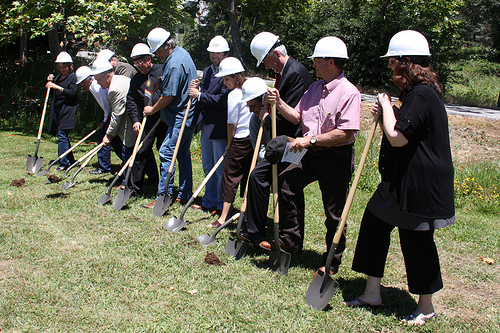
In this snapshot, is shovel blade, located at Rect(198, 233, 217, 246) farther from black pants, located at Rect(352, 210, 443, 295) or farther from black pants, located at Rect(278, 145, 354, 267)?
black pants, located at Rect(352, 210, 443, 295)

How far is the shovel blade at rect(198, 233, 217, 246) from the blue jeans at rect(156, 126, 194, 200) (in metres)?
1.10

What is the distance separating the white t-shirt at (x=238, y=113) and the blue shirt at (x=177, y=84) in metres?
0.92

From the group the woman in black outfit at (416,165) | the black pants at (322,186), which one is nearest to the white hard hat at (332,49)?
the woman in black outfit at (416,165)

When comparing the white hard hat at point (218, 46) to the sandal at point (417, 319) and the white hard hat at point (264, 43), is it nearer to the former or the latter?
the white hard hat at point (264, 43)

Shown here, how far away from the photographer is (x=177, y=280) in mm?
4184

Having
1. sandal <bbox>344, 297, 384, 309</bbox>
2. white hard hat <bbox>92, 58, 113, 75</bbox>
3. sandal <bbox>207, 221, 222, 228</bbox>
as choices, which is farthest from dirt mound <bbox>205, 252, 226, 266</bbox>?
white hard hat <bbox>92, 58, 113, 75</bbox>

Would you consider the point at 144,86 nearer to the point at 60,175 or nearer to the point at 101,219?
the point at 101,219

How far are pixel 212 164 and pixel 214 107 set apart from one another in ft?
2.55

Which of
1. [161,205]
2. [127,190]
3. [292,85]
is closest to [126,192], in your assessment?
[127,190]

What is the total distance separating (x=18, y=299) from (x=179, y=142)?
8.83ft

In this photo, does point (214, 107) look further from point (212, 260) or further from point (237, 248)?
point (212, 260)

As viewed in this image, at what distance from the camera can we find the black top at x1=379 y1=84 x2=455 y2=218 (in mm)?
3264

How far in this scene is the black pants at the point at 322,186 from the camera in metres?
4.05

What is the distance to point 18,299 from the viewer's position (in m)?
3.72
